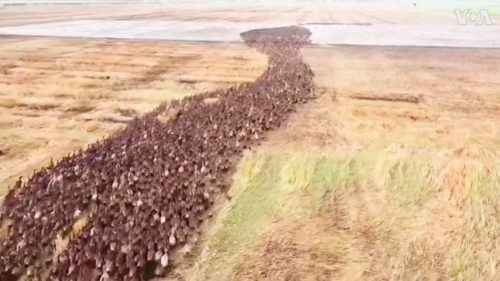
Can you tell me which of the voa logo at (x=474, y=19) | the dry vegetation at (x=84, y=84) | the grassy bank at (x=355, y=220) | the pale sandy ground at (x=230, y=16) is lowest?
the grassy bank at (x=355, y=220)

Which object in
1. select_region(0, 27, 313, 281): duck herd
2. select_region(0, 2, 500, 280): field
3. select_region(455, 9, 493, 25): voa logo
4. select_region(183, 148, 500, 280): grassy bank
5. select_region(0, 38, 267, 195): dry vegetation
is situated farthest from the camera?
select_region(455, 9, 493, 25): voa logo

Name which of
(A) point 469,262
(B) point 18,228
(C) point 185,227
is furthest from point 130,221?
(A) point 469,262

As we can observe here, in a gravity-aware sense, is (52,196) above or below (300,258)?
above

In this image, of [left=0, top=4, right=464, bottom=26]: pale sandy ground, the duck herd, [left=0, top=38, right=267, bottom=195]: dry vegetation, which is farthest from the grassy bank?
[left=0, top=4, right=464, bottom=26]: pale sandy ground

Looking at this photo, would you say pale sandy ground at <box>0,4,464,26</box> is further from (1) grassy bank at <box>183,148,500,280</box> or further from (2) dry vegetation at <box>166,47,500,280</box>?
(1) grassy bank at <box>183,148,500,280</box>

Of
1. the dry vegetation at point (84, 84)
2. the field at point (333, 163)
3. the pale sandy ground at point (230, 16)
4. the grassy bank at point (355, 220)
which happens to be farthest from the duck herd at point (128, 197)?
the pale sandy ground at point (230, 16)

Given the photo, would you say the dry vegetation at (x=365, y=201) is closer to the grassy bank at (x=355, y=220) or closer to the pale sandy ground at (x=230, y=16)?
the grassy bank at (x=355, y=220)

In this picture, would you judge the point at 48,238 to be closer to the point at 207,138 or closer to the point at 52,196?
the point at 52,196
